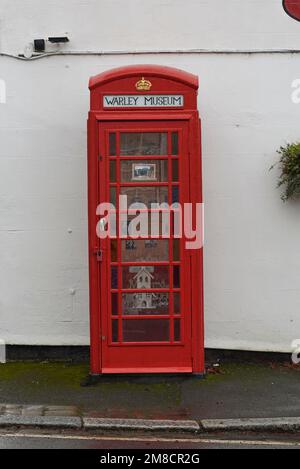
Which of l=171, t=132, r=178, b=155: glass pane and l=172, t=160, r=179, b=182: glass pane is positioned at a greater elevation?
l=171, t=132, r=178, b=155: glass pane

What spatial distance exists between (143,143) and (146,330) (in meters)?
1.93

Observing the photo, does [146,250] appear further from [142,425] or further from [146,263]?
[142,425]

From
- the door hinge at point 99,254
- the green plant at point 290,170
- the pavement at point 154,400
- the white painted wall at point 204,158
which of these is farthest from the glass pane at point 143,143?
the pavement at point 154,400

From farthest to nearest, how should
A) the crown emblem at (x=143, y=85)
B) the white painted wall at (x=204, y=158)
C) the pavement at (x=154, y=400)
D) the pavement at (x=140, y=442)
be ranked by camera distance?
1. the white painted wall at (x=204, y=158)
2. the crown emblem at (x=143, y=85)
3. the pavement at (x=154, y=400)
4. the pavement at (x=140, y=442)

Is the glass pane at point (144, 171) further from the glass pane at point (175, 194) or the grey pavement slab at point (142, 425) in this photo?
the grey pavement slab at point (142, 425)

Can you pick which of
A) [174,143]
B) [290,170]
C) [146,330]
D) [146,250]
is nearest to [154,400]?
[146,330]

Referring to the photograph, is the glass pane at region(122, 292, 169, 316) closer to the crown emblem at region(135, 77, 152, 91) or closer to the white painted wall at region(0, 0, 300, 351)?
the white painted wall at region(0, 0, 300, 351)

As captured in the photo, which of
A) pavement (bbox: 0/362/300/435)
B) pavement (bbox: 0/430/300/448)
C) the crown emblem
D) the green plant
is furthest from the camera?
the green plant

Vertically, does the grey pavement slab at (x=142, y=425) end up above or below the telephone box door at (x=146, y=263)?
below

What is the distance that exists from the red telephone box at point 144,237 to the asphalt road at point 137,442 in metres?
1.40

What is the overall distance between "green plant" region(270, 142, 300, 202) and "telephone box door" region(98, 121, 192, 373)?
126cm

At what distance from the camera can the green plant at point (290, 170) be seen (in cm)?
770

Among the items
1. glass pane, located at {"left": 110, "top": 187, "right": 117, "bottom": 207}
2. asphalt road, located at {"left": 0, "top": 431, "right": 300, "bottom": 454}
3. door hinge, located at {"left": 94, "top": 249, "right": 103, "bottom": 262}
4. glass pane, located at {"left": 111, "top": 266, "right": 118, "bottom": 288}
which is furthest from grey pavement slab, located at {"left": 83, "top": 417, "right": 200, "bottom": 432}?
glass pane, located at {"left": 110, "top": 187, "right": 117, "bottom": 207}

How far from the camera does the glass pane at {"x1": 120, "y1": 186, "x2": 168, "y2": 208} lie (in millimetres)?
7344
